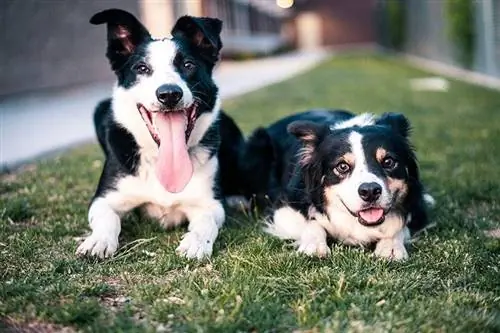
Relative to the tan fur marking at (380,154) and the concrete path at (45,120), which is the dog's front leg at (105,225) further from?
the concrete path at (45,120)

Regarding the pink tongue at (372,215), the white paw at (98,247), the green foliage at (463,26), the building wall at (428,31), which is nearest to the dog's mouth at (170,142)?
the white paw at (98,247)

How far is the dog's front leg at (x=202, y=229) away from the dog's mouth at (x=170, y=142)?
263 mm

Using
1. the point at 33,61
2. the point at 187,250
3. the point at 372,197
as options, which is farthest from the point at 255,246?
the point at 33,61

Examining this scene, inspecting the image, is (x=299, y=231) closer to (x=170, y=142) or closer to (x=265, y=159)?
(x=170, y=142)

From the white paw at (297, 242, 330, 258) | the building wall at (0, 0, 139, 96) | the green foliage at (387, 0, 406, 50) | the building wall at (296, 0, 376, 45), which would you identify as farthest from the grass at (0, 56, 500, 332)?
the building wall at (296, 0, 376, 45)

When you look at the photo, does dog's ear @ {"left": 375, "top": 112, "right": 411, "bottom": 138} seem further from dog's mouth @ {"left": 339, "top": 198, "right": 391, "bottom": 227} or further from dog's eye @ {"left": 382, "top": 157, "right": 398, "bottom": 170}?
dog's mouth @ {"left": 339, "top": 198, "right": 391, "bottom": 227}

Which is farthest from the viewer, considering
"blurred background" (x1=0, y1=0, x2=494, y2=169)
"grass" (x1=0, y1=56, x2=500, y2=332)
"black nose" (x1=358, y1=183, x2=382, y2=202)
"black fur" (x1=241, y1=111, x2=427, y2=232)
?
"blurred background" (x1=0, y1=0, x2=494, y2=169)

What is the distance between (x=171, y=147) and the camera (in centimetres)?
389

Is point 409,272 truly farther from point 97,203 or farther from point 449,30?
point 449,30

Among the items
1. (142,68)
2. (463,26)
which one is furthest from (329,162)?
(463,26)

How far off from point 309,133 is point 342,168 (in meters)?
0.39

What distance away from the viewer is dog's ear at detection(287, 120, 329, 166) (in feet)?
12.5

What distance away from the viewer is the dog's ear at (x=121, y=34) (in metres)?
4.04

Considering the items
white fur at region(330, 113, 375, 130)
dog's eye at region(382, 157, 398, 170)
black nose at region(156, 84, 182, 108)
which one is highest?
black nose at region(156, 84, 182, 108)
